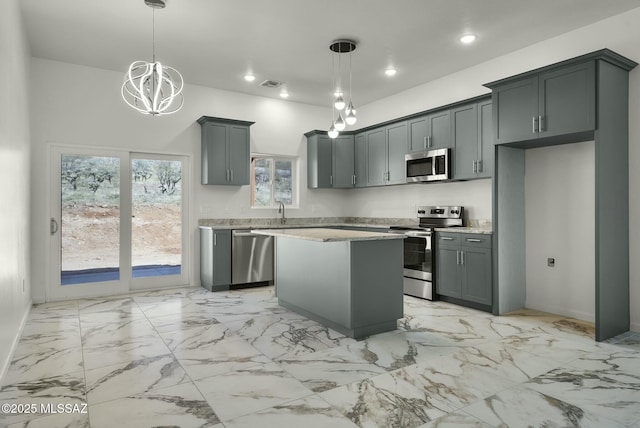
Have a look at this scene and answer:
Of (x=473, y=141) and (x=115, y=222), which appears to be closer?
(x=473, y=141)

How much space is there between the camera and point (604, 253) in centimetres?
351

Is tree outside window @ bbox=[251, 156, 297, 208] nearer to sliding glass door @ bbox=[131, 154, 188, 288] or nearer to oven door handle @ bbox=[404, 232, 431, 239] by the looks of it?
sliding glass door @ bbox=[131, 154, 188, 288]

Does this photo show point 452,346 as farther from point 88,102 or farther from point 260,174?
point 88,102

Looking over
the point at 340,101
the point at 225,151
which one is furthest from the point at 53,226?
the point at 340,101

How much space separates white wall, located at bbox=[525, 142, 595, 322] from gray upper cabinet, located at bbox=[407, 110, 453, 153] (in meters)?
0.97

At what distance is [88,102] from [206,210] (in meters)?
2.06

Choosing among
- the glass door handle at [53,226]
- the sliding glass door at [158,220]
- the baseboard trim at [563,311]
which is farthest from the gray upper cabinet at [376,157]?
the glass door handle at [53,226]

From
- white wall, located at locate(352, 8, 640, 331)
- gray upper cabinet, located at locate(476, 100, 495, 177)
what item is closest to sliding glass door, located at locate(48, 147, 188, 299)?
white wall, located at locate(352, 8, 640, 331)

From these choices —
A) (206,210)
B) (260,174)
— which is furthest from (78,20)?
(260,174)

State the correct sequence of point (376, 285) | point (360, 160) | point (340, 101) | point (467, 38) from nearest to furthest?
point (376, 285), point (340, 101), point (467, 38), point (360, 160)

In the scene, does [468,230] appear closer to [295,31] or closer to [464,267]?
[464,267]

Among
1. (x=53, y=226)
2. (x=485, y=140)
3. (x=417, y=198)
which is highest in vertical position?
(x=485, y=140)

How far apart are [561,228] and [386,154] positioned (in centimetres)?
259

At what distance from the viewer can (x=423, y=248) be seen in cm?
510
